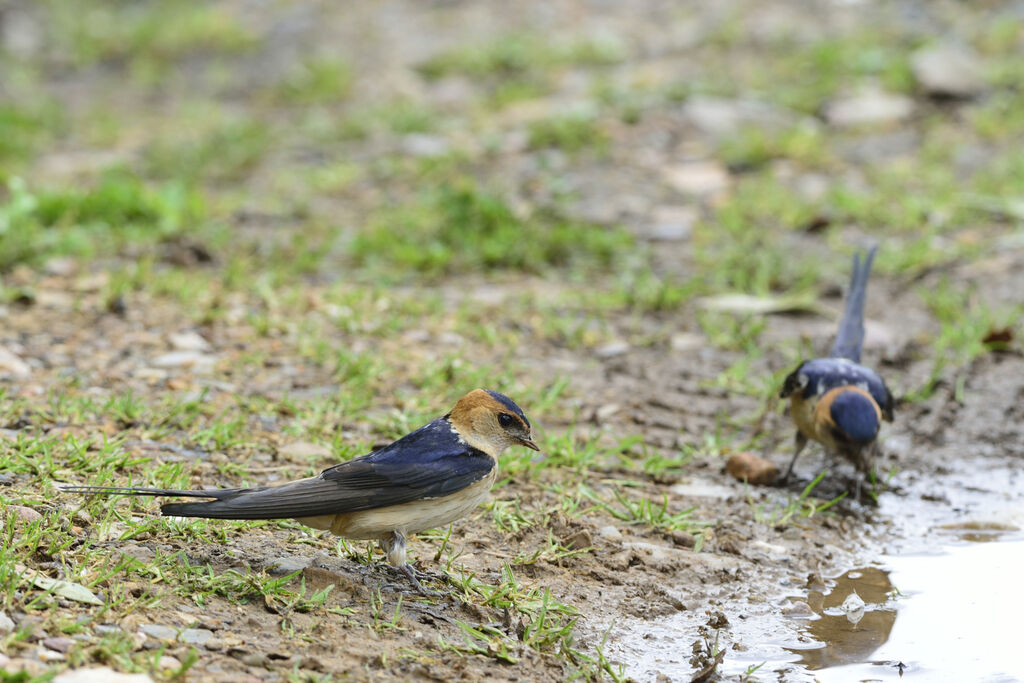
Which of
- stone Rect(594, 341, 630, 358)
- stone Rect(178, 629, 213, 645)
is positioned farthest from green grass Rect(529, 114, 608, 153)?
stone Rect(178, 629, 213, 645)

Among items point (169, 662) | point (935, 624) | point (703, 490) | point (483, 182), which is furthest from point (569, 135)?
point (169, 662)

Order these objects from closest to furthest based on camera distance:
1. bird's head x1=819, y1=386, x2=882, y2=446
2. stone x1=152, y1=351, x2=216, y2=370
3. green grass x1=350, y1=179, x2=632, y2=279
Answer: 1. bird's head x1=819, y1=386, x2=882, y2=446
2. stone x1=152, y1=351, x2=216, y2=370
3. green grass x1=350, y1=179, x2=632, y2=279

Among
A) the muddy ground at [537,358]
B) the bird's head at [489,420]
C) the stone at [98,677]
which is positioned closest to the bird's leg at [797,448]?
the muddy ground at [537,358]

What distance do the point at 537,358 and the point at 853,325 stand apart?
155cm

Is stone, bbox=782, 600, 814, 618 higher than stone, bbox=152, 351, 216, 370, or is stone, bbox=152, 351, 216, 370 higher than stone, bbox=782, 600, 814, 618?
stone, bbox=152, 351, 216, 370

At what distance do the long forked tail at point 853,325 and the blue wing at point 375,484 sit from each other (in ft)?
7.91

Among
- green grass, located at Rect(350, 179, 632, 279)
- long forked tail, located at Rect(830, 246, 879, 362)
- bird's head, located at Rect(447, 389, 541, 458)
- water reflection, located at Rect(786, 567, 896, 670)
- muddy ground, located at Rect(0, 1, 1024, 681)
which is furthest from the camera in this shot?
green grass, located at Rect(350, 179, 632, 279)

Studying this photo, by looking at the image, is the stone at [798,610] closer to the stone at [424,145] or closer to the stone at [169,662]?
the stone at [169,662]

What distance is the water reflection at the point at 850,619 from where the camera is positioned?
133 inches

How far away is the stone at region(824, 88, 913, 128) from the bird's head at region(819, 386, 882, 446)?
5113 mm

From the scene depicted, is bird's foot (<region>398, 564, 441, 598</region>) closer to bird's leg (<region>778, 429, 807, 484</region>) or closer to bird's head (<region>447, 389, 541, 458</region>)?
bird's head (<region>447, 389, 541, 458</region>)

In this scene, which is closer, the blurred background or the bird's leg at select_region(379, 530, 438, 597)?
the bird's leg at select_region(379, 530, 438, 597)

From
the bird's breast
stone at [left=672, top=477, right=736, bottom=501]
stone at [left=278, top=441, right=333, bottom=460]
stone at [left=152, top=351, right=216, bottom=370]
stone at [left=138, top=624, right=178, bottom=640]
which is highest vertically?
the bird's breast

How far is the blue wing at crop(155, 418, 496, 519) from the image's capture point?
10.3 ft
